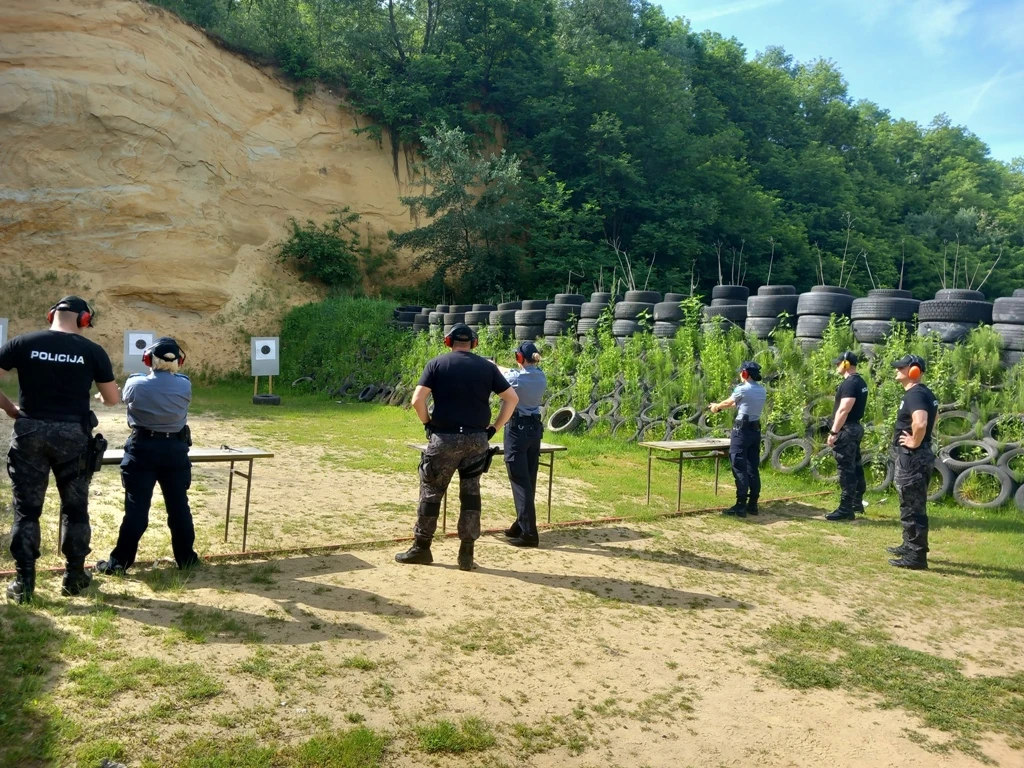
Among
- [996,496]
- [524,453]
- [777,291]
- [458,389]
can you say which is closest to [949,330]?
[996,496]

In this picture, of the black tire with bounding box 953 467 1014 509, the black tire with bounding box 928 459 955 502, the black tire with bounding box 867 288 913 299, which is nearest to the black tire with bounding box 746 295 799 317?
the black tire with bounding box 867 288 913 299

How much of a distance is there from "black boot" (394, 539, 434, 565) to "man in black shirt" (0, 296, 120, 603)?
2.02 m

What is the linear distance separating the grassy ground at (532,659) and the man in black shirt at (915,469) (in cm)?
25

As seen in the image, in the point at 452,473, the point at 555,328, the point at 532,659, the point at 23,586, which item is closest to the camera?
the point at 532,659

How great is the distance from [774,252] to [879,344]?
75.0 ft

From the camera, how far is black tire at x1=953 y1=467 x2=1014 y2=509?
27.2 feet

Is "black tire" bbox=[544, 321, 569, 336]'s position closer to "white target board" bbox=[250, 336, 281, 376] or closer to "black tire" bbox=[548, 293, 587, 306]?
"black tire" bbox=[548, 293, 587, 306]

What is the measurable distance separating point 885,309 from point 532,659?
27.5 ft

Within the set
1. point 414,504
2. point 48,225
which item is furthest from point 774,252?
point 414,504

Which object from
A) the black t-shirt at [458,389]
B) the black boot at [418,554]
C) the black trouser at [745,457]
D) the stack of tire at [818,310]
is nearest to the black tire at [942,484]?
the black trouser at [745,457]

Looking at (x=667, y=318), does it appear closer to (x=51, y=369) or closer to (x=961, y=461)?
(x=961, y=461)

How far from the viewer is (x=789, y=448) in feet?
34.7

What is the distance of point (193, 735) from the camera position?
307 cm

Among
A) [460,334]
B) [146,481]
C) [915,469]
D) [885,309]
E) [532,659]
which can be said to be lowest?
[532,659]
